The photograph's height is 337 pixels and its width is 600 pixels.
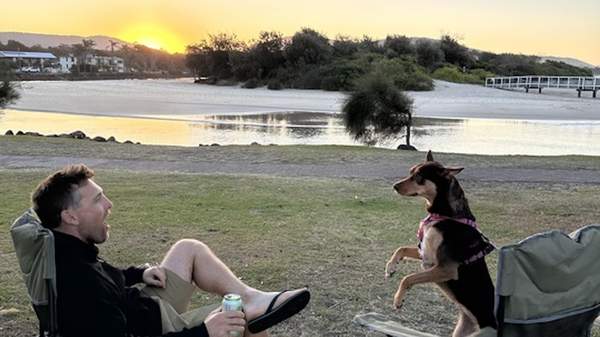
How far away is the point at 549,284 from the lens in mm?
2602

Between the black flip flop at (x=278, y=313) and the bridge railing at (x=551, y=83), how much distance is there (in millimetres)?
51085

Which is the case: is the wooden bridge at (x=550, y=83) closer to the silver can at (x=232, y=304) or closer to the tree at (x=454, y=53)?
the tree at (x=454, y=53)

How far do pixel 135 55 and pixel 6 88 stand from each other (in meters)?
106

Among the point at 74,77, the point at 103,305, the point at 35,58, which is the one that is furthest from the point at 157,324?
the point at 35,58

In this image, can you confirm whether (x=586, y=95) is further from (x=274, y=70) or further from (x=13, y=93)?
(x=13, y=93)

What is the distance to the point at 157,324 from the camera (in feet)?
10.2

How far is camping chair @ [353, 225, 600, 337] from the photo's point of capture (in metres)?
2.50

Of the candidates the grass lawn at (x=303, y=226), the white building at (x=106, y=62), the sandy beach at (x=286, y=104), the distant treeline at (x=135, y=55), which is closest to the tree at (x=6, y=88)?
the sandy beach at (x=286, y=104)

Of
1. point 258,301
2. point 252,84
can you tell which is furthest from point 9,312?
point 252,84

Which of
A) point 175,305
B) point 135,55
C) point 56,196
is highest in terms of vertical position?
point 135,55

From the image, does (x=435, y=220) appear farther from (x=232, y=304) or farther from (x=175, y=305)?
(x=175, y=305)

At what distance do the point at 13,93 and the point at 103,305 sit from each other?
92.3 ft

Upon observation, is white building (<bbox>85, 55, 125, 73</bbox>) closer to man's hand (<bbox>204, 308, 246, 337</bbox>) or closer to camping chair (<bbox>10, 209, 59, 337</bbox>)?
camping chair (<bbox>10, 209, 59, 337</bbox>)

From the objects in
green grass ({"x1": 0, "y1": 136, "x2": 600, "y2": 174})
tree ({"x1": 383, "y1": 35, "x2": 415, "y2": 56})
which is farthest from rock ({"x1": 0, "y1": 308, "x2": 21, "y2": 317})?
tree ({"x1": 383, "y1": 35, "x2": 415, "y2": 56})
